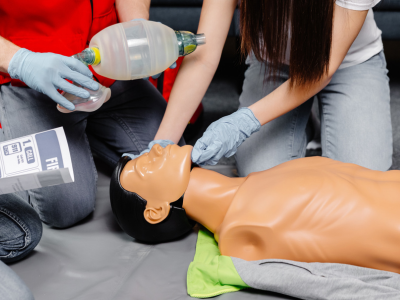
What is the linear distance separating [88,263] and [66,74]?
590 millimetres

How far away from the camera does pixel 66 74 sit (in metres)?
1.07

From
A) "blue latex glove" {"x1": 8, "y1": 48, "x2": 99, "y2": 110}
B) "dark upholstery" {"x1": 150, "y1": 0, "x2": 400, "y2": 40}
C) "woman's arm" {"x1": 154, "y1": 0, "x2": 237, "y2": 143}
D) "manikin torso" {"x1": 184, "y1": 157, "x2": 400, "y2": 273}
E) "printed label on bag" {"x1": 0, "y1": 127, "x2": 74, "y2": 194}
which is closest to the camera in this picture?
"printed label on bag" {"x1": 0, "y1": 127, "x2": 74, "y2": 194}

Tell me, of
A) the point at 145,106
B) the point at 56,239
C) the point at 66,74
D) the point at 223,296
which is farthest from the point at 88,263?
the point at 145,106

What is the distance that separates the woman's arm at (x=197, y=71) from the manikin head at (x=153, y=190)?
0.85ft

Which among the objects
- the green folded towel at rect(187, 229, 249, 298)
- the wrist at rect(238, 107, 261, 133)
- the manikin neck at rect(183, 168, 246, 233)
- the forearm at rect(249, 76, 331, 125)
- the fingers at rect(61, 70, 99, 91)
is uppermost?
the fingers at rect(61, 70, 99, 91)

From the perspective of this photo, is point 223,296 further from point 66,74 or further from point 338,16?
point 338,16

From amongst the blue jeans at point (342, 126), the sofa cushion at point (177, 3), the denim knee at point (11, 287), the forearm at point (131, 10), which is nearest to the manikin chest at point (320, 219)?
the blue jeans at point (342, 126)

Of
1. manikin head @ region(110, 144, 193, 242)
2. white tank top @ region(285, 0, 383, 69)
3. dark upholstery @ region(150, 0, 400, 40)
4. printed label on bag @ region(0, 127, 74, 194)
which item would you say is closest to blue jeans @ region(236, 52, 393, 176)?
white tank top @ region(285, 0, 383, 69)

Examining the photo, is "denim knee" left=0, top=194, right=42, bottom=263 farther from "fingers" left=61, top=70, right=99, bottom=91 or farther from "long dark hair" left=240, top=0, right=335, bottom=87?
"long dark hair" left=240, top=0, right=335, bottom=87

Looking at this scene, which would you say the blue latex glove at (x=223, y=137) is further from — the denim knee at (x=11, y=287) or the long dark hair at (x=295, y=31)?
the denim knee at (x=11, y=287)

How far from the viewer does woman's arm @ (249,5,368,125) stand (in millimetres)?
1139

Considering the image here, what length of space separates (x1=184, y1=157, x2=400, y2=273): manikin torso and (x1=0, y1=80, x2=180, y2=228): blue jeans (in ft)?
2.01

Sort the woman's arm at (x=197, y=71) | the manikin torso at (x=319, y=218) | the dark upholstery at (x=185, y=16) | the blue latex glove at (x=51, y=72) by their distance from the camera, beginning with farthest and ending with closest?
the dark upholstery at (x=185, y=16)
the woman's arm at (x=197, y=71)
the blue latex glove at (x=51, y=72)
the manikin torso at (x=319, y=218)

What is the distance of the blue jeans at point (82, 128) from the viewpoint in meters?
1.34
